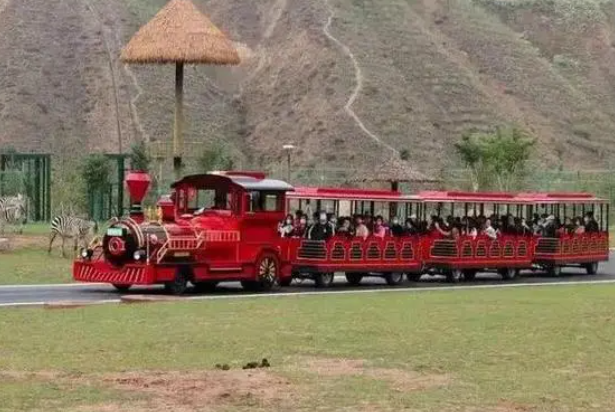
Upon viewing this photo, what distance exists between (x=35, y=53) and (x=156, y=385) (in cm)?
6636

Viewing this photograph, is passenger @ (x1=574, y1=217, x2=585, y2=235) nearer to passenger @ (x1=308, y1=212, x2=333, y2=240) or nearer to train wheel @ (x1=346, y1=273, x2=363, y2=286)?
train wheel @ (x1=346, y1=273, x2=363, y2=286)

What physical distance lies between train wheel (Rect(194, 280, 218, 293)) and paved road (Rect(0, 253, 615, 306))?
19cm

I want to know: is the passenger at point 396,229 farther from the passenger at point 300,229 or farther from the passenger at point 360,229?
the passenger at point 300,229

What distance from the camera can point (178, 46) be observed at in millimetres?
48250

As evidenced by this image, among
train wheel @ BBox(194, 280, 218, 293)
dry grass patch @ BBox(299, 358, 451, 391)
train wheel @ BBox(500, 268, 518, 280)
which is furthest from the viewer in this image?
train wheel @ BBox(500, 268, 518, 280)

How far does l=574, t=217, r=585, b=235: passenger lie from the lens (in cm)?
4203

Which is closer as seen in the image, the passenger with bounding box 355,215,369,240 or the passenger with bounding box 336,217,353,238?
the passenger with bounding box 336,217,353,238

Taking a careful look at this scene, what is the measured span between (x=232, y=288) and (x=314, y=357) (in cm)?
1563

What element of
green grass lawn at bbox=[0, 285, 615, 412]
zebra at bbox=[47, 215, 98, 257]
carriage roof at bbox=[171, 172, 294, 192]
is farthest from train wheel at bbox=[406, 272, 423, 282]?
green grass lawn at bbox=[0, 285, 615, 412]

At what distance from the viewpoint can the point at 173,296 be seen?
94.9 feet

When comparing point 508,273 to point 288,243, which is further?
point 508,273

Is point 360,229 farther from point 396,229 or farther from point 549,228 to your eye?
point 549,228

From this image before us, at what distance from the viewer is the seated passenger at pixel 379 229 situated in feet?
117

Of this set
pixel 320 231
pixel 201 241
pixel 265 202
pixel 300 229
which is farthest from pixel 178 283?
pixel 320 231
